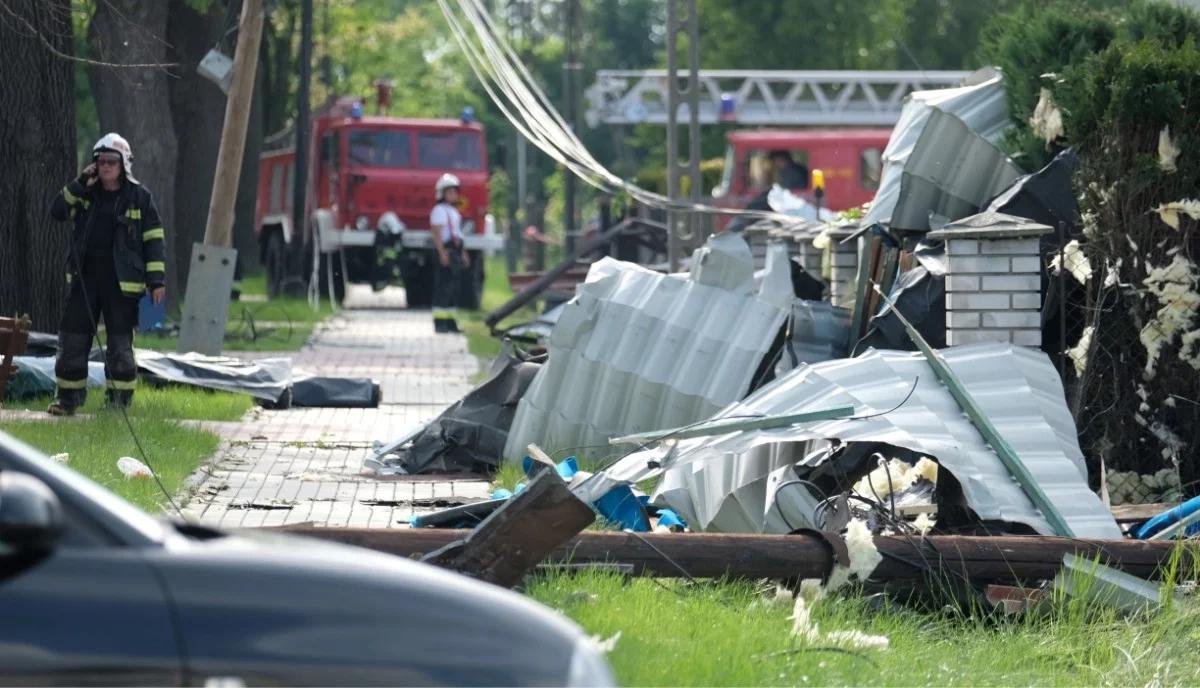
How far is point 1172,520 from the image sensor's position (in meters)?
8.21

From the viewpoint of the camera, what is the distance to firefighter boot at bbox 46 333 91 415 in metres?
12.4

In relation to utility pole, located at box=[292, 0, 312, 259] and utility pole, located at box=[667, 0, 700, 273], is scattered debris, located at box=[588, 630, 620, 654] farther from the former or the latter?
utility pole, located at box=[292, 0, 312, 259]

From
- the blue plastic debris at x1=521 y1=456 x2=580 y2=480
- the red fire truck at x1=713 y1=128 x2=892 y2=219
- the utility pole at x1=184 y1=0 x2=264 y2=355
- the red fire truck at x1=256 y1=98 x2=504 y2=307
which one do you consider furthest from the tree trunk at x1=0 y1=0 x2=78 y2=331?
the red fire truck at x1=713 y1=128 x2=892 y2=219

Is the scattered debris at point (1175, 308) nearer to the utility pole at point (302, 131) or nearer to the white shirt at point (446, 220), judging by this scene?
the white shirt at point (446, 220)

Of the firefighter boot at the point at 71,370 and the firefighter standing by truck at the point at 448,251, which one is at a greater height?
the firefighter boot at the point at 71,370

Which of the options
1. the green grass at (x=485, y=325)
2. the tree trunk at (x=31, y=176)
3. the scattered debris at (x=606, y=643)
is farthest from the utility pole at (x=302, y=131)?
the scattered debris at (x=606, y=643)

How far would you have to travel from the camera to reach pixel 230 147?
17.0 meters

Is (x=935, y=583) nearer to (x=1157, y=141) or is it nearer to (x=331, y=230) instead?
(x=1157, y=141)

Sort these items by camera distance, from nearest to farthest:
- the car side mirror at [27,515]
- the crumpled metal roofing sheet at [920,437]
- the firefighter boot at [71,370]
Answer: the car side mirror at [27,515], the crumpled metal roofing sheet at [920,437], the firefighter boot at [71,370]

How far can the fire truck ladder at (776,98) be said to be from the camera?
3834cm

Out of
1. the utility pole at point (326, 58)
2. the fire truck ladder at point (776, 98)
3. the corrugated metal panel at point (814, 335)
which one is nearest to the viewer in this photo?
the corrugated metal panel at point (814, 335)

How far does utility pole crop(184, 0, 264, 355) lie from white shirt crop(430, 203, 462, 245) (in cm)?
1027

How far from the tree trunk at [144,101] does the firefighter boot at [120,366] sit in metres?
8.11

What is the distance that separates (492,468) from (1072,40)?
447 centimetres
